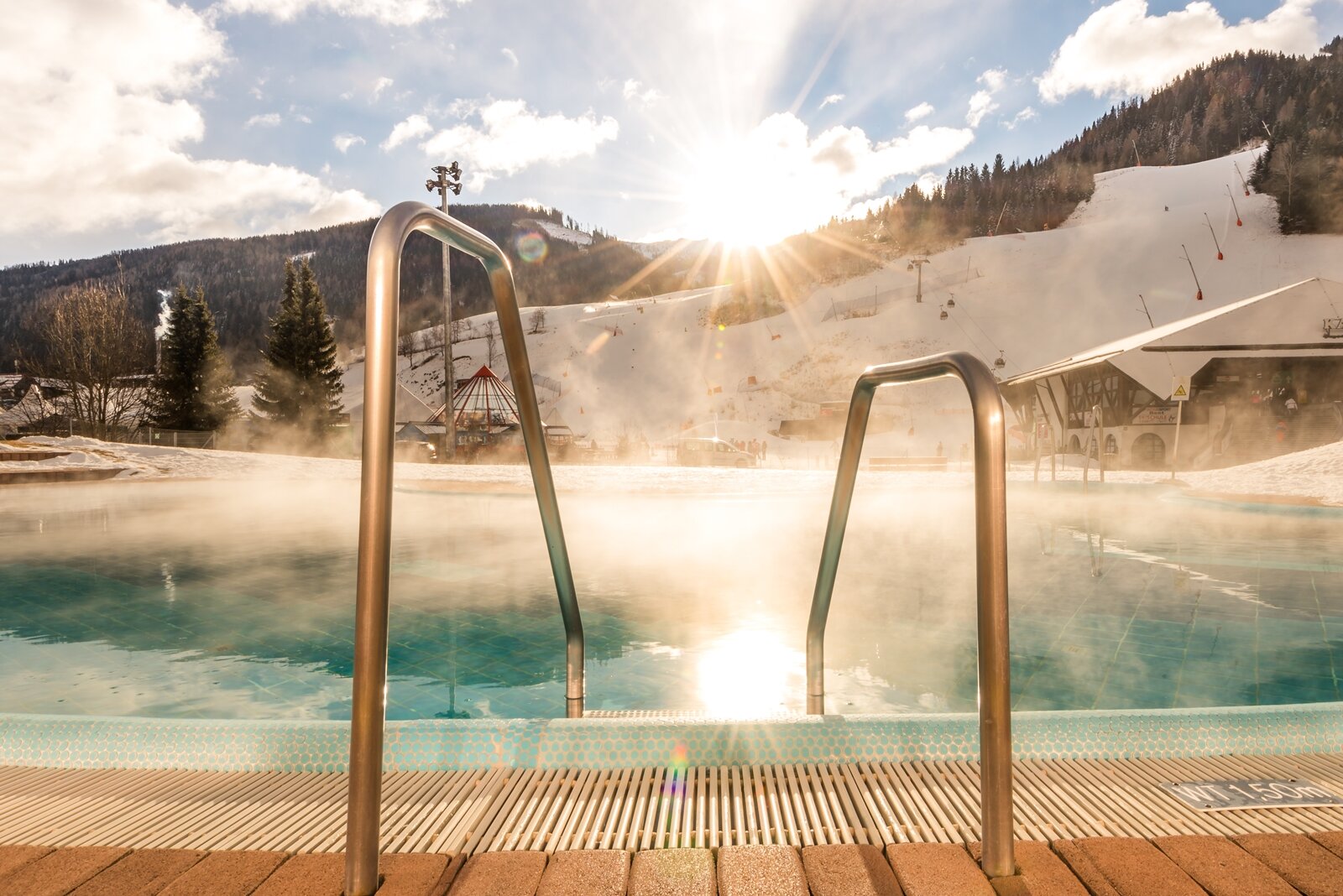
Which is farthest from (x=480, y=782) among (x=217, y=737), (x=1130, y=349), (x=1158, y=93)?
(x=1158, y=93)

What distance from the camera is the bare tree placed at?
24438 millimetres

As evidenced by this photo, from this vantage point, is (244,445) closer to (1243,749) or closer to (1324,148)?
(1243,749)

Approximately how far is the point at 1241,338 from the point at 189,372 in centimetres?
3403

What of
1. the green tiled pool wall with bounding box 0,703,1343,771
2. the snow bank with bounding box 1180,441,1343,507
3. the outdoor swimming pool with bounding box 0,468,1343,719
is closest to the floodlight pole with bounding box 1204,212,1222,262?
the snow bank with bounding box 1180,441,1343,507

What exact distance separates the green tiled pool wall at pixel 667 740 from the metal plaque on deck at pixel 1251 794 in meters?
0.16

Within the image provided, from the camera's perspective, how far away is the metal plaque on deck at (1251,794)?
1.25 metres

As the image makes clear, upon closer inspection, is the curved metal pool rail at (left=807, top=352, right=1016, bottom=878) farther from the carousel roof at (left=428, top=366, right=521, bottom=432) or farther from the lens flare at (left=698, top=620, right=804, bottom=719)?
the carousel roof at (left=428, top=366, right=521, bottom=432)

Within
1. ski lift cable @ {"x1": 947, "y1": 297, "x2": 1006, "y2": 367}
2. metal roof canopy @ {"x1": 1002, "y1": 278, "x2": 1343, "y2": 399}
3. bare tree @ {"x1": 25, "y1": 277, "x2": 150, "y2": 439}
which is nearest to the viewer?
metal roof canopy @ {"x1": 1002, "y1": 278, "x2": 1343, "y2": 399}

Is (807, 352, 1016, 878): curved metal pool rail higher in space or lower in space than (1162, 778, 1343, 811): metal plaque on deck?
higher

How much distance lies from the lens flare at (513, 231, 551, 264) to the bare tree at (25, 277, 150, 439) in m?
68.1

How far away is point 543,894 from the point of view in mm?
1020

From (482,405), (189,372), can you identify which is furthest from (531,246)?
(482,405)

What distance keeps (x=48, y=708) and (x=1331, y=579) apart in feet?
25.0

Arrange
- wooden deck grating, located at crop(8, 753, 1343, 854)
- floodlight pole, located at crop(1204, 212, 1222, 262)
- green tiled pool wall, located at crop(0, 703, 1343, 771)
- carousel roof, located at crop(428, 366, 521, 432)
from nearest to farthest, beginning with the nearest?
1. wooden deck grating, located at crop(8, 753, 1343, 854)
2. green tiled pool wall, located at crop(0, 703, 1343, 771)
3. carousel roof, located at crop(428, 366, 521, 432)
4. floodlight pole, located at crop(1204, 212, 1222, 262)
